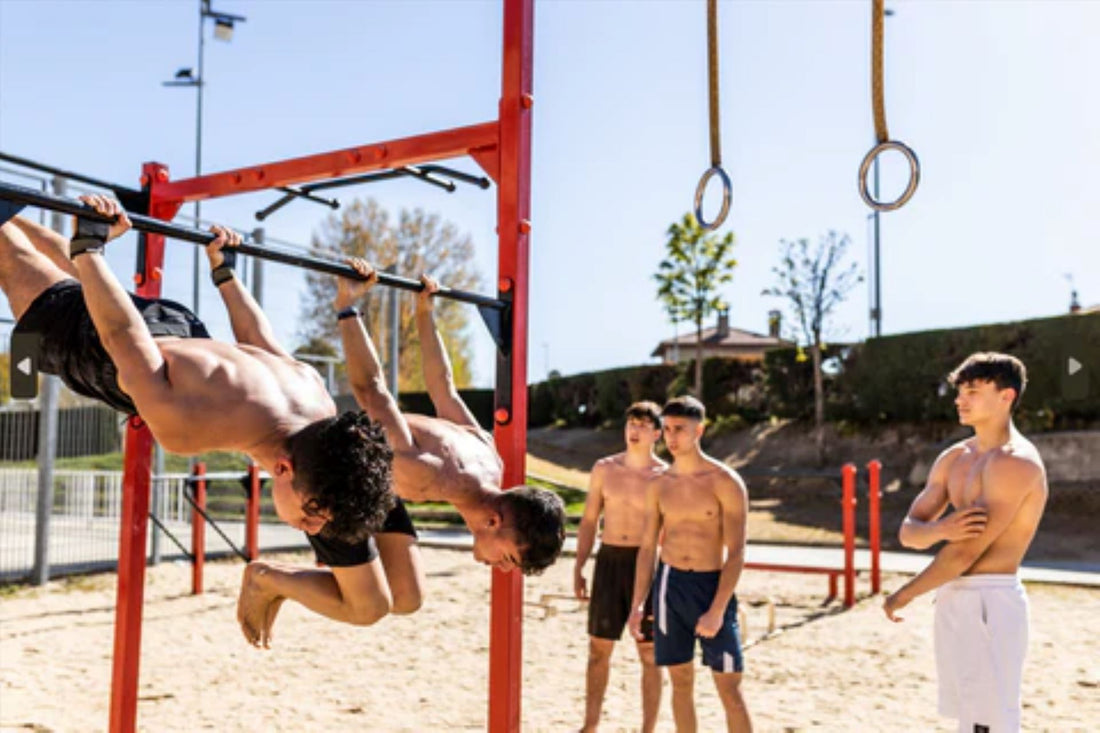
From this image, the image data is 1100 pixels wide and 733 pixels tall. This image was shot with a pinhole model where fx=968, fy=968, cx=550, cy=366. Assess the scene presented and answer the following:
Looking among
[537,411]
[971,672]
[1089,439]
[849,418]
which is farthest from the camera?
[537,411]

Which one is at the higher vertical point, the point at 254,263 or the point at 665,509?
the point at 254,263

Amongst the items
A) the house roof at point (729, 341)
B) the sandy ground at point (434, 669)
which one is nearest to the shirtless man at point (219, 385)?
the sandy ground at point (434, 669)

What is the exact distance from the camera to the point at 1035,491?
3109 millimetres

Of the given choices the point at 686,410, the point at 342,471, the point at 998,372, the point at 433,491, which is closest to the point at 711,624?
the point at 686,410

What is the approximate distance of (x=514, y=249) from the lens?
3.35 m

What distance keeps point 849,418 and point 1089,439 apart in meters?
4.69

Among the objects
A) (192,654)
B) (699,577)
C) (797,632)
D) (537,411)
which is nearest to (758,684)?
(797,632)

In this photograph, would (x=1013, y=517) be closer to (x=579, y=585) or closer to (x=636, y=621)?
(x=636, y=621)

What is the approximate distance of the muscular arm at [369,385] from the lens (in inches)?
120

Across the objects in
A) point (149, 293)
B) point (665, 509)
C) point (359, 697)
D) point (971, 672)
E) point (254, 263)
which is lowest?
point (359, 697)

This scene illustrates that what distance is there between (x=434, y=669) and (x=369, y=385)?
362 centimetres

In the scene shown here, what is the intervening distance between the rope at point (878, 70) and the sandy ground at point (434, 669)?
10.8 ft

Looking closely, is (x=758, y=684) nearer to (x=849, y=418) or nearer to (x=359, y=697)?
(x=359, y=697)

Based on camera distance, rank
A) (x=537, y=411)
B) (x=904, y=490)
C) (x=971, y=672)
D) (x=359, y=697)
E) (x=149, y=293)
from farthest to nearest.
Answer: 1. (x=537, y=411)
2. (x=904, y=490)
3. (x=359, y=697)
4. (x=149, y=293)
5. (x=971, y=672)
